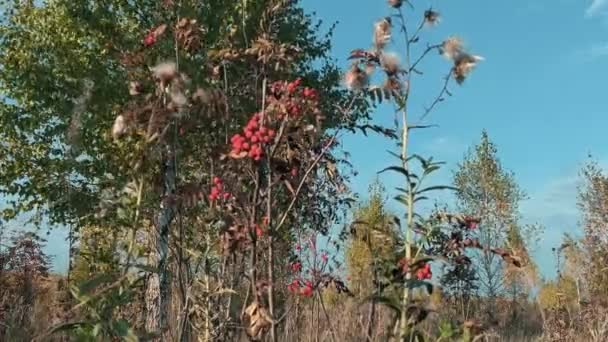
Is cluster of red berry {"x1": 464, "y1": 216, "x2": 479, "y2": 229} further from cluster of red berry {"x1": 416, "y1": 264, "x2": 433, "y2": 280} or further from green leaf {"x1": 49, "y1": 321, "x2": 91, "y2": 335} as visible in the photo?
green leaf {"x1": 49, "y1": 321, "x2": 91, "y2": 335}

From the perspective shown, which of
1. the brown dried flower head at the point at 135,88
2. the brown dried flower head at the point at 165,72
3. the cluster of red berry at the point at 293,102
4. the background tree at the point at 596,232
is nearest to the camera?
the brown dried flower head at the point at 165,72

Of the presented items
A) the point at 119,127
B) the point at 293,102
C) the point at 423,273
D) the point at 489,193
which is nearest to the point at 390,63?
the point at 293,102

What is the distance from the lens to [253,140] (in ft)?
10.0

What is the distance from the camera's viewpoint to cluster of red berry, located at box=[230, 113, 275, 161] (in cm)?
305

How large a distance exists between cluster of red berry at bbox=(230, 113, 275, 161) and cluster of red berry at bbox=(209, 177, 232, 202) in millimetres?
224

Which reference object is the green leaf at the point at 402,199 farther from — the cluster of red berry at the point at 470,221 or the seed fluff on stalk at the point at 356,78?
the seed fluff on stalk at the point at 356,78

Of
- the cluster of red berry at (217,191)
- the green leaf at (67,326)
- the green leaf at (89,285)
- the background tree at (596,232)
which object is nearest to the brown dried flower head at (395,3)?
the cluster of red berry at (217,191)

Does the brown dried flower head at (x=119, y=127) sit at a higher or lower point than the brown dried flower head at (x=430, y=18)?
lower

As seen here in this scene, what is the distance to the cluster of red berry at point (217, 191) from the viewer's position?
3.20 meters

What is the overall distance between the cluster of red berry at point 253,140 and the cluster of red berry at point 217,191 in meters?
0.22

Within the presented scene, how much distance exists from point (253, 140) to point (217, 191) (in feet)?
1.10

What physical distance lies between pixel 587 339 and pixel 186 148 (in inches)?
274

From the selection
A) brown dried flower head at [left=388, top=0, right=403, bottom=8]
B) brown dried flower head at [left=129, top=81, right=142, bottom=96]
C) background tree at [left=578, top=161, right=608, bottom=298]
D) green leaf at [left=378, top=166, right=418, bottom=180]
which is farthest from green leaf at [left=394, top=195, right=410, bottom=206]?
background tree at [left=578, top=161, right=608, bottom=298]

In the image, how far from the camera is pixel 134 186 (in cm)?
302
